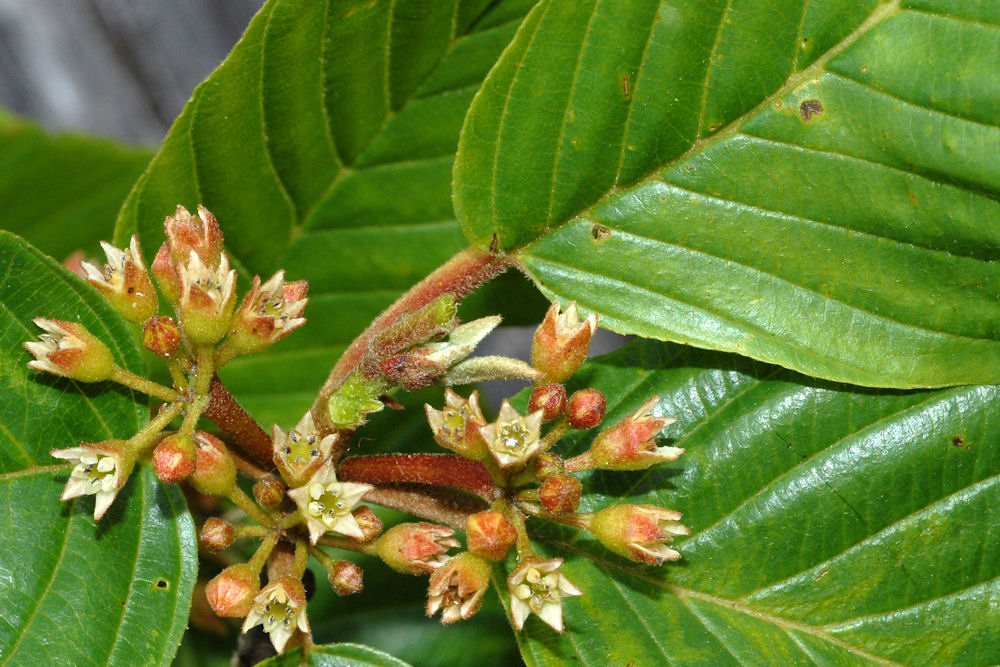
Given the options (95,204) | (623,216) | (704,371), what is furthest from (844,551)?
(95,204)

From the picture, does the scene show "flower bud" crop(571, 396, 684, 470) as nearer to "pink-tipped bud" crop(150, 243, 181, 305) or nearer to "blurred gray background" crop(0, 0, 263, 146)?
"pink-tipped bud" crop(150, 243, 181, 305)

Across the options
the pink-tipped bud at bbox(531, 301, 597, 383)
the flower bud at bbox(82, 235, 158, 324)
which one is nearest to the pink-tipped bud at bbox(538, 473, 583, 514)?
the pink-tipped bud at bbox(531, 301, 597, 383)

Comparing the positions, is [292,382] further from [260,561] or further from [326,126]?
[260,561]

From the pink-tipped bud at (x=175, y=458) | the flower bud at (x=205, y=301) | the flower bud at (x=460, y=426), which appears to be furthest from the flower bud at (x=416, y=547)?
the flower bud at (x=205, y=301)

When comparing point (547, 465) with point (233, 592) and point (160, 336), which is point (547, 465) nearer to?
point (233, 592)

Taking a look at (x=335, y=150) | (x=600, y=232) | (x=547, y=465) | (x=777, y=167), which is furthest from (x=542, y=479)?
(x=335, y=150)

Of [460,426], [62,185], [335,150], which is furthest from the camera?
[62,185]
